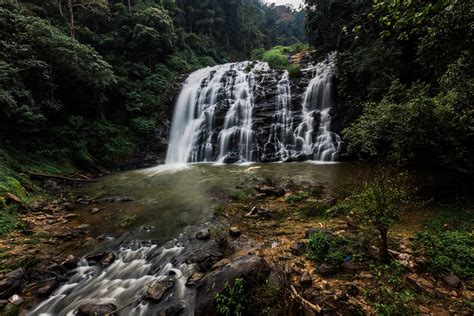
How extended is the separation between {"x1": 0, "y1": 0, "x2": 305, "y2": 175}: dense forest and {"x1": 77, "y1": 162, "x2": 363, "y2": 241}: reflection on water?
361 centimetres

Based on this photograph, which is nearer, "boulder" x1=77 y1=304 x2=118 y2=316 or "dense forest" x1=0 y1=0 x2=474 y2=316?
"dense forest" x1=0 y1=0 x2=474 y2=316

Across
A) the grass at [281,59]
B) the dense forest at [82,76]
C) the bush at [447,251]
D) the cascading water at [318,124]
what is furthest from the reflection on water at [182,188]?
the grass at [281,59]

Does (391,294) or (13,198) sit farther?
(13,198)

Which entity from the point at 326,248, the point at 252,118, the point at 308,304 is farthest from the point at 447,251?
the point at 252,118

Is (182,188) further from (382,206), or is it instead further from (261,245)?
(382,206)

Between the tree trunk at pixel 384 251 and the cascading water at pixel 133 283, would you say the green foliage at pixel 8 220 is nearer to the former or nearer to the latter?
the cascading water at pixel 133 283

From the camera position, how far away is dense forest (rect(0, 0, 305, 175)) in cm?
1112

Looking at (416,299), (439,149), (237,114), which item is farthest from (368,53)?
(416,299)

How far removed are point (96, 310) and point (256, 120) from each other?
580 inches

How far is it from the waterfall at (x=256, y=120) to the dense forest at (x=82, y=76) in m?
2.74

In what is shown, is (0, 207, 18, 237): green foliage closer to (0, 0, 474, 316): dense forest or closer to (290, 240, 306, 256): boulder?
(0, 0, 474, 316): dense forest

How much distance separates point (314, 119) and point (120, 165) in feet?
42.6

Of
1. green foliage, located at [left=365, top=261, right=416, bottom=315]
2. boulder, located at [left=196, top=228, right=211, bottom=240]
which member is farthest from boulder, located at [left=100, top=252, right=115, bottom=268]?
green foliage, located at [left=365, top=261, right=416, bottom=315]

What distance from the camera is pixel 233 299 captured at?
9.84ft
